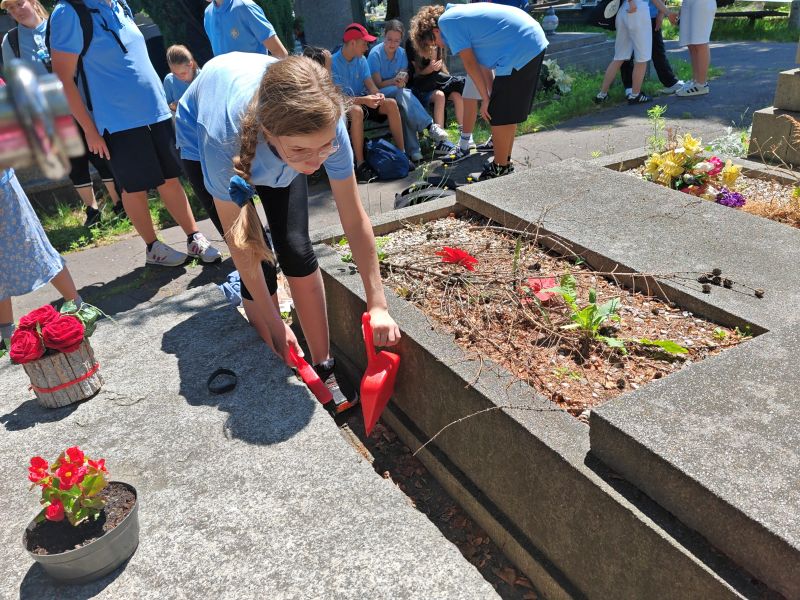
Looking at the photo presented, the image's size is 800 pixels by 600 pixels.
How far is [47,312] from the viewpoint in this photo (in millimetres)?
2537

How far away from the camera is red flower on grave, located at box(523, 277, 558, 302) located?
2.61 m

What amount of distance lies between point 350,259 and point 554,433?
1513mm

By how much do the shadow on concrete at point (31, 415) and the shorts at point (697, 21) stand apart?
285 inches

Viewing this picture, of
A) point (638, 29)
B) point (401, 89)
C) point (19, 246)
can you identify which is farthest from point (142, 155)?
point (638, 29)

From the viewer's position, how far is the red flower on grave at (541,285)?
2.61 meters

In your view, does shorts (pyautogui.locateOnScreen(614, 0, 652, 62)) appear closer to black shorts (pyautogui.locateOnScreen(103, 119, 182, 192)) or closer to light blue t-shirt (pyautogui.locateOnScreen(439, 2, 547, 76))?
light blue t-shirt (pyautogui.locateOnScreen(439, 2, 547, 76))

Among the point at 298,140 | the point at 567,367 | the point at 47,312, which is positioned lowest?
the point at 567,367

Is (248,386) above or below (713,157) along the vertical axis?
below

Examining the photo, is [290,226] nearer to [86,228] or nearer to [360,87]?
[86,228]

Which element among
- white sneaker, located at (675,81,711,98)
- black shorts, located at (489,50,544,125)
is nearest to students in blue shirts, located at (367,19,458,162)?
black shorts, located at (489,50,544,125)

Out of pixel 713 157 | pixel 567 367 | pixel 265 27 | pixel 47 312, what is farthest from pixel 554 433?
pixel 265 27

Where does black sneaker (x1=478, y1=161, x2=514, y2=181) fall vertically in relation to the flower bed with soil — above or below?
below

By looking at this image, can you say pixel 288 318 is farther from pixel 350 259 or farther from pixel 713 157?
pixel 713 157

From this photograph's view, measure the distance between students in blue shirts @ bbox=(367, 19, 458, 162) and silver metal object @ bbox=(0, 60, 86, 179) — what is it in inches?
234
